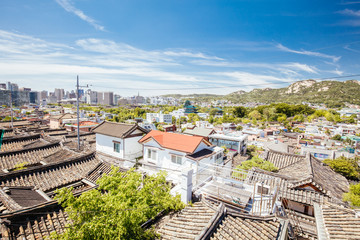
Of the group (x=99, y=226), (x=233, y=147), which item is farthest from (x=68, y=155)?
(x=233, y=147)

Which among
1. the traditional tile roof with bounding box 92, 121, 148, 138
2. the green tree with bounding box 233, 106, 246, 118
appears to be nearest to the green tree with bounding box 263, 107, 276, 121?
the green tree with bounding box 233, 106, 246, 118

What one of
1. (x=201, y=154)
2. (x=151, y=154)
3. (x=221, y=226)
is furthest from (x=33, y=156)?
(x=201, y=154)

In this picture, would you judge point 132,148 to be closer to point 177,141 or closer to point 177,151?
point 177,141

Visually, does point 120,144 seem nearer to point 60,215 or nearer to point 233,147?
point 60,215

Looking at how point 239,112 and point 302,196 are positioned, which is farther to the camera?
point 239,112

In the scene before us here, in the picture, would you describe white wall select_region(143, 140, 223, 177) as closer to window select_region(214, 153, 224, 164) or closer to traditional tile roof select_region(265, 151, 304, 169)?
window select_region(214, 153, 224, 164)

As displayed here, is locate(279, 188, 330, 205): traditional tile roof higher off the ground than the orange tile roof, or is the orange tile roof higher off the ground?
the orange tile roof
